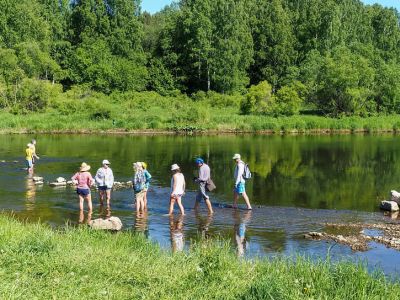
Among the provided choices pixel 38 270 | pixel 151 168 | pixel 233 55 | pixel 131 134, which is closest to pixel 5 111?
pixel 131 134

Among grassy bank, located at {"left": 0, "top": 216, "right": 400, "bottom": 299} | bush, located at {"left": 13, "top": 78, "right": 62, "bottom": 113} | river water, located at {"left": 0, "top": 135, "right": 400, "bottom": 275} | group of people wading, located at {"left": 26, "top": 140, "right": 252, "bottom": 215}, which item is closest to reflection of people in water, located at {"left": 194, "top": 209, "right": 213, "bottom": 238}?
river water, located at {"left": 0, "top": 135, "right": 400, "bottom": 275}

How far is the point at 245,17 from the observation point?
108 metres

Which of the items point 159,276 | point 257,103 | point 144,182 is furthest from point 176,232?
point 257,103

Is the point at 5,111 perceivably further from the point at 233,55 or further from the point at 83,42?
the point at 233,55

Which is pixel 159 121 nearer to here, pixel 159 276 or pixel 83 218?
pixel 83 218

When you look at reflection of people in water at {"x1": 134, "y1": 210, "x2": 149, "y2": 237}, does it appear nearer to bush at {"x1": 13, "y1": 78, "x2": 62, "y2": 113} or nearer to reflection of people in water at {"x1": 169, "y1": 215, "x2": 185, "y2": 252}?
reflection of people in water at {"x1": 169, "y1": 215, "x2": 185, "y2": 252}

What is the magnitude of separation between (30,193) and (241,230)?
1253 cm

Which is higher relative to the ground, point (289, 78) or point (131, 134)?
point (289, 78)

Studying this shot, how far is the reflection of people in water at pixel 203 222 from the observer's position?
2001 cm

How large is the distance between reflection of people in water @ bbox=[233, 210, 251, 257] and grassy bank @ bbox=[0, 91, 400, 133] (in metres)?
51.8

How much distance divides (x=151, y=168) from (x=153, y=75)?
6682 centimetres

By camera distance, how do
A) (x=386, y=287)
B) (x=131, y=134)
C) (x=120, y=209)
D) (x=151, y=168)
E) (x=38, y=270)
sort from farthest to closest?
(x=131, y=134)
(x=151, y=168)
(x=120, y=209)
(x=38, y=270)
(x=386, y=287)

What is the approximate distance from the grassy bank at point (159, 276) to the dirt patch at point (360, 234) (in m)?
6.52

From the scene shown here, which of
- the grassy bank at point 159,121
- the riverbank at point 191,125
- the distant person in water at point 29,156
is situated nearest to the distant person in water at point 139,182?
the distant person in water at point 29,156
